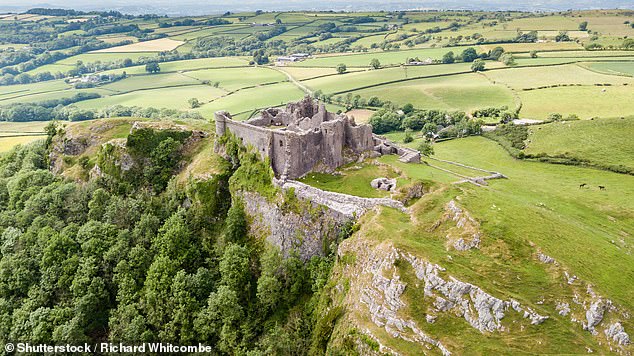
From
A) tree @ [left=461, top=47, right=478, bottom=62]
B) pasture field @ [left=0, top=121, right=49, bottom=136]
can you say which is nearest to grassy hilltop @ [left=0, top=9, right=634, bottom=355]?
pasture field @ [left=0, top=121, right=49, bottom=136]

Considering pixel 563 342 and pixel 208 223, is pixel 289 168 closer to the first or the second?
pixel 208 223

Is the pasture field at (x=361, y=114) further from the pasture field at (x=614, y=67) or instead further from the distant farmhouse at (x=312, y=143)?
the pasture field at (x=614, y=67)

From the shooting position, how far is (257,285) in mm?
49906

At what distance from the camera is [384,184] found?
50562 millimetres

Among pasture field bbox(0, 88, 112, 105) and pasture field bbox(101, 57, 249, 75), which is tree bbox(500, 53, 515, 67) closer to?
pasture field bbox(101, 57, 249, 75)

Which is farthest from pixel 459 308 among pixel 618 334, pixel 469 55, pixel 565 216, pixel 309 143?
pixel 469 55

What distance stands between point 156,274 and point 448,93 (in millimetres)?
101747

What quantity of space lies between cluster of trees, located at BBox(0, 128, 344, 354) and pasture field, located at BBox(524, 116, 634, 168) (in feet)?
177

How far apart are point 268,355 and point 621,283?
29.4m

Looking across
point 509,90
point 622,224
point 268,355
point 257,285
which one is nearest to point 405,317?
point 268,355

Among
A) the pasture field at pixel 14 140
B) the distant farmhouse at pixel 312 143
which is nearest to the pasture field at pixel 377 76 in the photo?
the pasture field at pixel 14 140

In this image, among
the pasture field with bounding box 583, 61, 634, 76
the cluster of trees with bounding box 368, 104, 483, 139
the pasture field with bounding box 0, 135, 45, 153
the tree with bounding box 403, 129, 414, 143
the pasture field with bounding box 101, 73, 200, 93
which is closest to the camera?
the cluster of trees with bounding box 368, 104, 483, 139

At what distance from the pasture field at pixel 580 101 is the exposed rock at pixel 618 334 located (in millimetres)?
80105

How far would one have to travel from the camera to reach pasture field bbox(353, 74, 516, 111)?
397 feet
